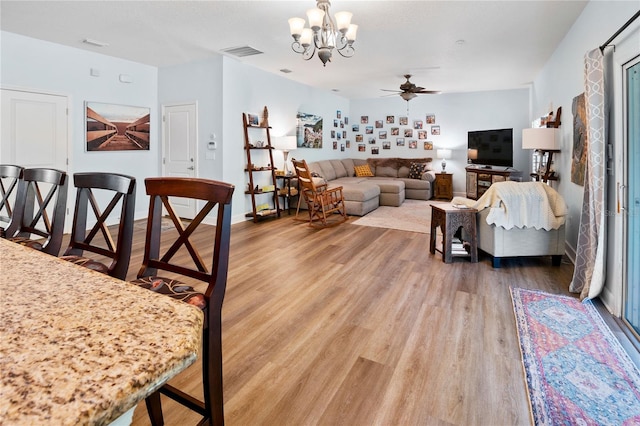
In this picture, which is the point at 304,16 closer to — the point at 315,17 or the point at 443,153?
the point at 315,17

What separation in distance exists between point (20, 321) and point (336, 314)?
2261 millimetres

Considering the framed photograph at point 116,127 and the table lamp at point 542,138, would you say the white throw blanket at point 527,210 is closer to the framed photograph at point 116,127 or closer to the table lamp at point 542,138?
the table lamp at point 542,138

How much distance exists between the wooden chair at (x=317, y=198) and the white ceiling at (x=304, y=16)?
1732 mm

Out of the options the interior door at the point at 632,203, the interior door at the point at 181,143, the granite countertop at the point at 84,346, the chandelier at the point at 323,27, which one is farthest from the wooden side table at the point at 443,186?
the granite countertop at the point at 84,346

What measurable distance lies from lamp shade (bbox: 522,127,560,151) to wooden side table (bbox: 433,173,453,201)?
14.6 feet

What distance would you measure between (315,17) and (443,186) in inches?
267

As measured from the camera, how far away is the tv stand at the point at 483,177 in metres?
7.51

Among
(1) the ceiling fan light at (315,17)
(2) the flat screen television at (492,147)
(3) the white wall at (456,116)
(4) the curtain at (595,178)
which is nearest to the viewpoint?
(4) the curtain at (595,178)

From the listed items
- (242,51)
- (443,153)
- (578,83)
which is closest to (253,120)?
(242,51)

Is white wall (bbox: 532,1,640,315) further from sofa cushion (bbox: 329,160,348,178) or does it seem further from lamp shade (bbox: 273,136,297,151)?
sofa cushion (bbox: 329,160,348,178)

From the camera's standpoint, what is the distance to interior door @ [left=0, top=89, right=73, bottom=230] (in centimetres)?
466

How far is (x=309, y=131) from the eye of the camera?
8180 millimetres

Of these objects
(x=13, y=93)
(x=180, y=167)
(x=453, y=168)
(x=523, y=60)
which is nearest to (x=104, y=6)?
(x=13, y=93)

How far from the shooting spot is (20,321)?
674 mm
